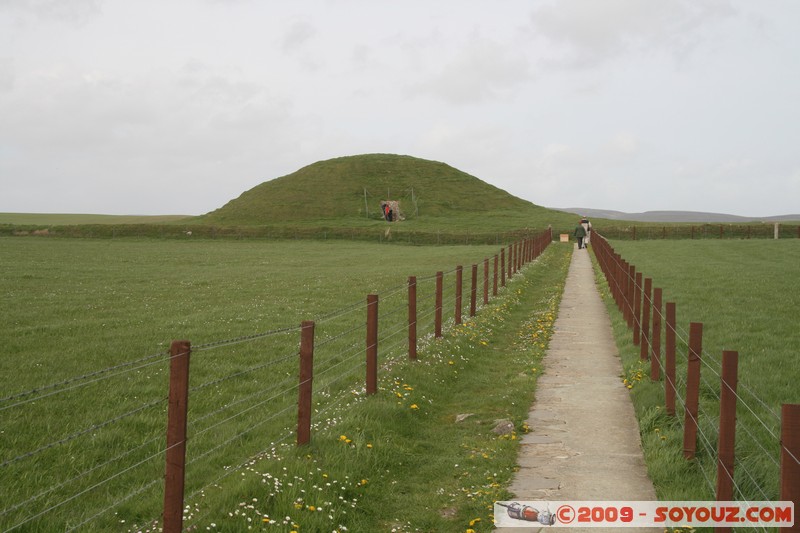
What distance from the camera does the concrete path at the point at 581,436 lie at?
6.79 m

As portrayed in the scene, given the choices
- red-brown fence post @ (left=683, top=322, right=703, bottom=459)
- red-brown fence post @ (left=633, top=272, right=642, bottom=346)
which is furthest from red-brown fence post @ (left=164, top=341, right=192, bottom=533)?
red-brown fence post @ (left=633, top=272, right=642, bottom=346)

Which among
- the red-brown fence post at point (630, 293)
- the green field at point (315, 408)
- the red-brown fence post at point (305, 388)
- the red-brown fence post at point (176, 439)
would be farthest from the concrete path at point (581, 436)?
the red-brown fence post at point (176, 439)

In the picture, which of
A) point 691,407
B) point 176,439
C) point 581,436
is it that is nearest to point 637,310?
point 581,436

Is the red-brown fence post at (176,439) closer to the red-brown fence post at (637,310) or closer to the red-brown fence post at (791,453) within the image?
the red-brown fence post at (791,453)

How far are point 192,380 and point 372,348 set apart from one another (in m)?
3.45

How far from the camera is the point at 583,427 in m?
8.83

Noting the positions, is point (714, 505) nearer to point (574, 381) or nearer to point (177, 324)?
point (574, 381)

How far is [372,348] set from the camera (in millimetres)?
9688

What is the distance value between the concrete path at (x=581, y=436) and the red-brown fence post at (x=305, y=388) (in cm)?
219

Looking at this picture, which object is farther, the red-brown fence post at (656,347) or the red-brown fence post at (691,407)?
the red-brown fence post at (656,347)

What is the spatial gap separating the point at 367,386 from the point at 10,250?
1806 inches

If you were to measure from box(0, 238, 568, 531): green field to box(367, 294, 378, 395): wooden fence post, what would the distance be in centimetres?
21

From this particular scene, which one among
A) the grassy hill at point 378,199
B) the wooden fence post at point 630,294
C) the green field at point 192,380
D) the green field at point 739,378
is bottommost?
the green field at point 192,380

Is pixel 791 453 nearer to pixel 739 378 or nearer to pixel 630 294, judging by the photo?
pixel 739 378
